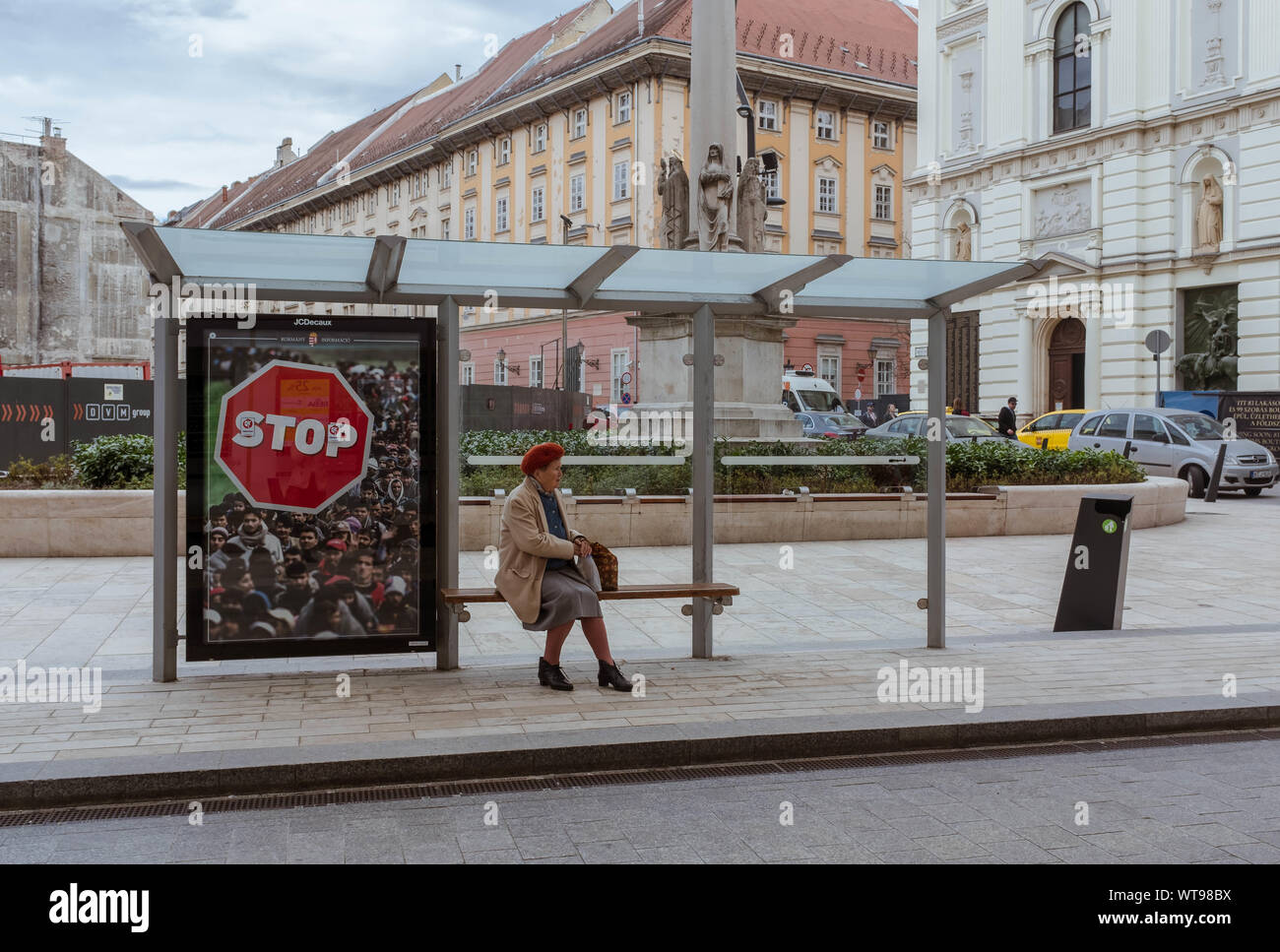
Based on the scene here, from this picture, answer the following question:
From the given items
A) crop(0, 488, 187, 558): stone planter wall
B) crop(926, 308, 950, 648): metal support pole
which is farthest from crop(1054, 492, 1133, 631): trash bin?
crop(0, 488, 187, 558): stone planter wall

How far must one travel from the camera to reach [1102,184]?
125 feet

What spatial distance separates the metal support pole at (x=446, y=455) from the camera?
7.70m

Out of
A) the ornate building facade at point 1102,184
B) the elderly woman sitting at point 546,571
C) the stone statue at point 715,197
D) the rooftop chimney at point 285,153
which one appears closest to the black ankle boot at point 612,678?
the elderly woman sitting at point 546,571

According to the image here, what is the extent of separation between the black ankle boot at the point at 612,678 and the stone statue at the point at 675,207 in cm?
973

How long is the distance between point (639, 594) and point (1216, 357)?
32.3m

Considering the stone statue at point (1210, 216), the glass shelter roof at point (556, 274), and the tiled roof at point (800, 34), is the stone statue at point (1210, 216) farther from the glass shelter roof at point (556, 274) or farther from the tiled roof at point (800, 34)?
the glass shelter roof at point (556, 274)

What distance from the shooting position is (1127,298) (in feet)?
123

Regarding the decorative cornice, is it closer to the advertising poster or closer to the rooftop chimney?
the advertising poster

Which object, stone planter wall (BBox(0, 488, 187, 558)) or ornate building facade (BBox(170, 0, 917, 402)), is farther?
ornate building facade (BBox(170, 0, 917, 402))

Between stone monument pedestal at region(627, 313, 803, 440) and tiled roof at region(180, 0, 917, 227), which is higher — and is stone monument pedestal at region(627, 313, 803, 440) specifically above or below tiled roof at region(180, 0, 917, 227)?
below

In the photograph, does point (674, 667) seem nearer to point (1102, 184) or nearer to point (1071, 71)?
point (1102, 184)

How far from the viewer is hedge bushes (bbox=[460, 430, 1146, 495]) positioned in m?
9.96

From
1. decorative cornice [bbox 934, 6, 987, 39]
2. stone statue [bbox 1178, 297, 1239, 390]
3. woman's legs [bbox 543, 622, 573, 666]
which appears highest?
decorative cornice [bbox 934, 6, 987, 39]
